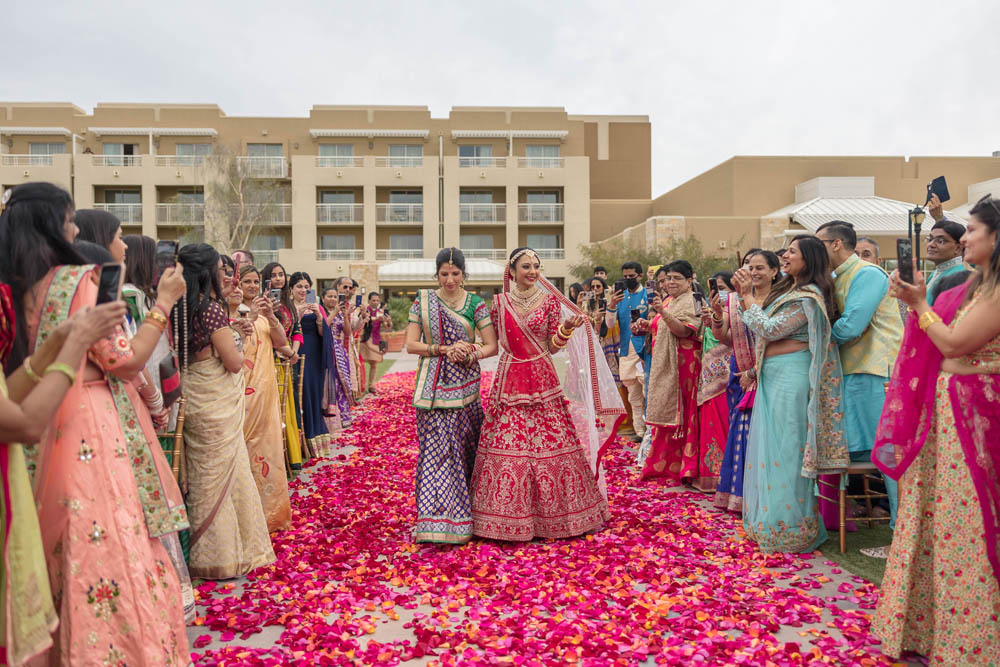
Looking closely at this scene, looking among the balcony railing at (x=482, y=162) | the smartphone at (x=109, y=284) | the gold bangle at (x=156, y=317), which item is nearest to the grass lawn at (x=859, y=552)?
the gold bangle at (x=156, y=317)

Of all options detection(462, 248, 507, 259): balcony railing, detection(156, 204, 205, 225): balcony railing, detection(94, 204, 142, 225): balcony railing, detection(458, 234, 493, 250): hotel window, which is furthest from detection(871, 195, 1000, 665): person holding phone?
detection(94, 204, 142, 225): balcony railing

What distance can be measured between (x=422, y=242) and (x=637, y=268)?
29.2 meters

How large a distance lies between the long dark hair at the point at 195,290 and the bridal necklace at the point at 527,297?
1990 mm

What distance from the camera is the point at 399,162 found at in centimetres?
3644

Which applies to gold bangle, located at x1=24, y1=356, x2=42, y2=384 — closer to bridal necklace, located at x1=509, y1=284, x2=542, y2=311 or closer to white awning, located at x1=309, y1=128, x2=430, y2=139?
bridal necklace, located at x1=509, y1=284, x2=542, y2=311

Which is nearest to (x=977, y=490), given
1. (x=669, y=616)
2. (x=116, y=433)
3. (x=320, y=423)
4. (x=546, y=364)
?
(x=669, y=616)

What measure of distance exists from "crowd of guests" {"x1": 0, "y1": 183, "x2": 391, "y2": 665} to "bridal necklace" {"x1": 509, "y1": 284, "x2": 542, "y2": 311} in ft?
6.29

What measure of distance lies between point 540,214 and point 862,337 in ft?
107

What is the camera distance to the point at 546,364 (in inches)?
193

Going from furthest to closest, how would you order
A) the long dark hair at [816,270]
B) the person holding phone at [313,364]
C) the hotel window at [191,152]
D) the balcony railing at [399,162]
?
the balcony railing at [399,162] → the hotel window at [191,152] → the person holding phone at [313,364] → the long dark hair at [816,270]

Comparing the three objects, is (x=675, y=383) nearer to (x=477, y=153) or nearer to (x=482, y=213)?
(x=482, y=213)

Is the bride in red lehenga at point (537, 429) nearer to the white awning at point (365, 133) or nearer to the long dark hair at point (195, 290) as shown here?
the long dark hair at point (195, 290)

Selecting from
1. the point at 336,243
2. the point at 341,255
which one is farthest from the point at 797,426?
the point at 336,243

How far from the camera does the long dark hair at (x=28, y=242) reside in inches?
88.3
